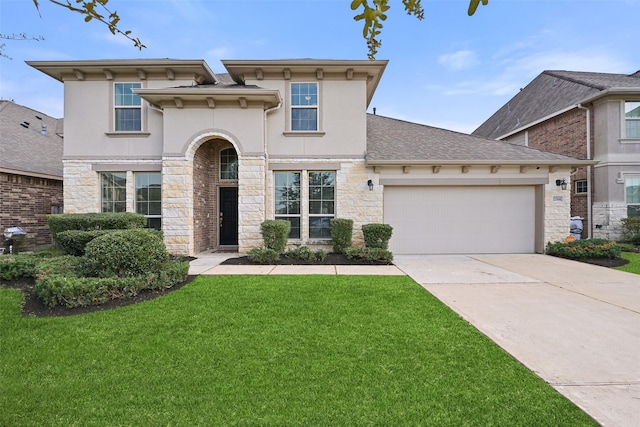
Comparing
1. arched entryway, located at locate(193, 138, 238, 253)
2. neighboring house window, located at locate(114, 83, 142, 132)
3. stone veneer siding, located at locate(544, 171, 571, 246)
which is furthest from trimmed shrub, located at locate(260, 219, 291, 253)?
stone veneer siding, located at locate(544, 171, 571, 246)

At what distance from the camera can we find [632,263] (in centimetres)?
809

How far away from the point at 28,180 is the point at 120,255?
8.44 metres

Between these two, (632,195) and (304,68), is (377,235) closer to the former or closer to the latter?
(304,68)

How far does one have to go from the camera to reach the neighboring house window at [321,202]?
9727 millimetres

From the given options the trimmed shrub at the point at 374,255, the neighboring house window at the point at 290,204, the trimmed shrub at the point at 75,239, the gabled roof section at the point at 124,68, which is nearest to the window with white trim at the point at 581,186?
the trimmed shrub at the point at 374,255

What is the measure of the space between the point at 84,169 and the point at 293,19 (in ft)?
31.1

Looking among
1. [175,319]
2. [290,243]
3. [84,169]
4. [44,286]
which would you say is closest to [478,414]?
[175,319]

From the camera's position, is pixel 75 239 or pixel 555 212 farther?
pixel 555 212

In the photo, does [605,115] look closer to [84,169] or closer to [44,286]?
[44,286]

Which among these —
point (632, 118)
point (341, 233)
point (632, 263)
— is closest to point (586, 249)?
point (632, 263)

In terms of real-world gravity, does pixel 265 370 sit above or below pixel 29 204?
below

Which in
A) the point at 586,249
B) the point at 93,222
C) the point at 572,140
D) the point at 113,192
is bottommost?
the point at 586,249

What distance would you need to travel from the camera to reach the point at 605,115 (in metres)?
11.3

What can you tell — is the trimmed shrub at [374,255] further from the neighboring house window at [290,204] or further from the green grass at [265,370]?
the green grass at [265,370]
